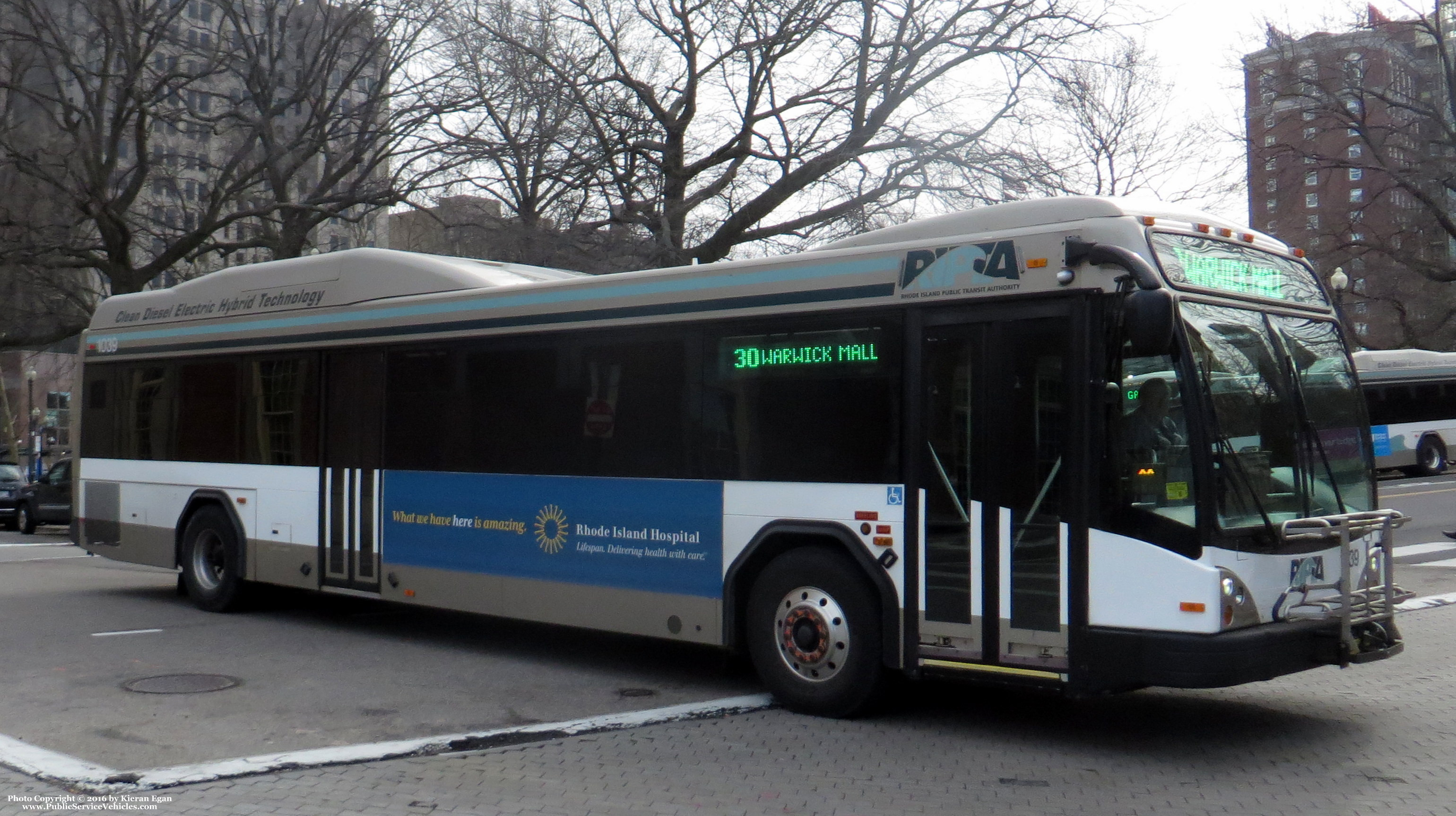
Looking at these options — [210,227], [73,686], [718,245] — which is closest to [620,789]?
[73,686]

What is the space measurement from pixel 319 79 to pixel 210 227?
12.9 ft

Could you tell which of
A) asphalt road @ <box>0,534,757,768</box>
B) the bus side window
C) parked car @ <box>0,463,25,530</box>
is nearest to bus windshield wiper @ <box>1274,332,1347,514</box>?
asphalt road @ <box>0,534,757,768</box>

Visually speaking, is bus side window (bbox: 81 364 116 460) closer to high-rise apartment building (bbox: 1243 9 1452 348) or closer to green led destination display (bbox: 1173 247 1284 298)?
green led destination display (bbox: 1173 247 1284 298)

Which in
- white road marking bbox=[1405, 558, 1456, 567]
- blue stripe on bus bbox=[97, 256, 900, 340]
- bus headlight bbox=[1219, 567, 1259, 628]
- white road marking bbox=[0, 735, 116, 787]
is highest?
blue stripe on bus bbox=[97, 256, 900, 340]

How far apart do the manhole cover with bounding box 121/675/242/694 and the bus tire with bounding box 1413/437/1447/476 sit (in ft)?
112

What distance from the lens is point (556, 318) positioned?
9734mm

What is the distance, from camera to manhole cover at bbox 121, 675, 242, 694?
8656 millimetres

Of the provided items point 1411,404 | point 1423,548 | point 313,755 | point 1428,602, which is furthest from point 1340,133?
point 313,755

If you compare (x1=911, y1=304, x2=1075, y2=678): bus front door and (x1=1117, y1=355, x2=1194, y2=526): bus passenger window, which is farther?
(x1=911, y1=304, x2=1075, y2=678): bus front door

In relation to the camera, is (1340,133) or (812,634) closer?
(812,634)

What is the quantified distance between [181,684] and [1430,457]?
3499 centimetres

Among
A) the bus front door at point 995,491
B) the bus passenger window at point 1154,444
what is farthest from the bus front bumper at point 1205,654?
the bus passenger window at point 1154,444

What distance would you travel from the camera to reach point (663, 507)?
8.91 metres

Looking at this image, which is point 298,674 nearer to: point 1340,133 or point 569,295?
point 569,295
